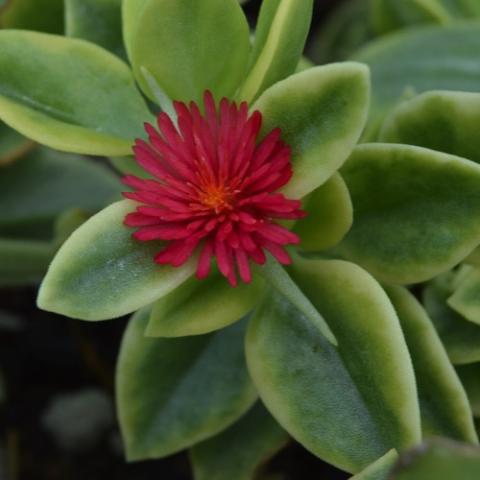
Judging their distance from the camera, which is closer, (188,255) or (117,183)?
(188,255)

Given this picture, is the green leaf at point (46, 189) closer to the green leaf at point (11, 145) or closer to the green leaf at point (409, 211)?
the green leaf at point (11, 145)

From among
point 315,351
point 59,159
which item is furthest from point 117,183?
point 315,351

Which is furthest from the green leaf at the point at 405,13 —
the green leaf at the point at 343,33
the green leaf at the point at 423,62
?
the green leaf at the point at 343,33

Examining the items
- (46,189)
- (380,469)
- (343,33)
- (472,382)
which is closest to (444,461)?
(380,469)

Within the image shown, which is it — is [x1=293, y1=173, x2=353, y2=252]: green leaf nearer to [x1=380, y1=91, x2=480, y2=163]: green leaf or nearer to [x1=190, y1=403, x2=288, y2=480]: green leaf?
[x1=380, y1=91, x2=480, y2=163]: green leaf

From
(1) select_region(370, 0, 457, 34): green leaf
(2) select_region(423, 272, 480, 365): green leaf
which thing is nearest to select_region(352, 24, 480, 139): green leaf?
(1) select_region(370, 0, 457, 34): green leaf

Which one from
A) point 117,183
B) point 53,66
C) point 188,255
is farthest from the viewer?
point 117,183

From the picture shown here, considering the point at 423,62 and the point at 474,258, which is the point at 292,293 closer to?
the point at 474,258

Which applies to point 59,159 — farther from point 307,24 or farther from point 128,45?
point 307,24
